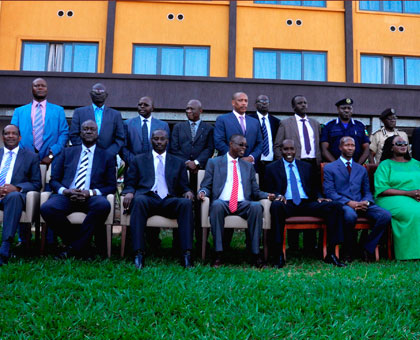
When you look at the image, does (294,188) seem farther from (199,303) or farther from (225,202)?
(199,303)

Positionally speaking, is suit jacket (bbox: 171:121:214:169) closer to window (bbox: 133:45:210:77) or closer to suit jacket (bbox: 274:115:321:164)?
suit jacket (bbox: 274:115:321:164)

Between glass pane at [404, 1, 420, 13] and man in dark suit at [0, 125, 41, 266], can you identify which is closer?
man in dark suit at [0, 125, 41, 266]

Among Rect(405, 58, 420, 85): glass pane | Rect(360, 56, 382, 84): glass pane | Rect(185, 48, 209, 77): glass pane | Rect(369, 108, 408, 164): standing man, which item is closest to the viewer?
Rect(369, 108, 408, 164): standing man

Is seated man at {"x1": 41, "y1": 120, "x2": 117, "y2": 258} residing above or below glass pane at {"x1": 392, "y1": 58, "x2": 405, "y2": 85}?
below

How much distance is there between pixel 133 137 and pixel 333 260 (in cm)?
332

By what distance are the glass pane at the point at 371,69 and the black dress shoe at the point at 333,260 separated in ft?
37.5

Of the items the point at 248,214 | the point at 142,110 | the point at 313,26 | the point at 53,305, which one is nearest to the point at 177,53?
the point at 313,26

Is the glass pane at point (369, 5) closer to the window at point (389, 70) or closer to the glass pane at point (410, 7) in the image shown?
the glass pane at point (410, 7)

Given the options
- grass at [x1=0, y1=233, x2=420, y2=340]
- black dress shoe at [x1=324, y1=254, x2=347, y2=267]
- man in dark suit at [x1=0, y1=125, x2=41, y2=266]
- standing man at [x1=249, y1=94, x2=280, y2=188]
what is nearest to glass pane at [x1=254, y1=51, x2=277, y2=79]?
standing man at [x1=249, y1=94, x2=280, y2=188]

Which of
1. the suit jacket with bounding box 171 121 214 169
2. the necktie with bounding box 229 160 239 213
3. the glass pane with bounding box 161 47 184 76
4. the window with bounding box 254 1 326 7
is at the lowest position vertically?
the necktie with bounding box 229 160 239 213

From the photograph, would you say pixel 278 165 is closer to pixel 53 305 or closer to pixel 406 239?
pixel 406 239

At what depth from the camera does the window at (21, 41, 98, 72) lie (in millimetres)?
15031

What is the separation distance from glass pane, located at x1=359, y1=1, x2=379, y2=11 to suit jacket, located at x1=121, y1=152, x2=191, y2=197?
12744 millimetres

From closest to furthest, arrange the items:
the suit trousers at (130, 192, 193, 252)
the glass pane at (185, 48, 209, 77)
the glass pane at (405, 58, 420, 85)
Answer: the suit trousers at (130, 192, 193, 252)
the glass pane at (185, 48, 209, 77)
the glass pane at (405, 58, 420, 85)
